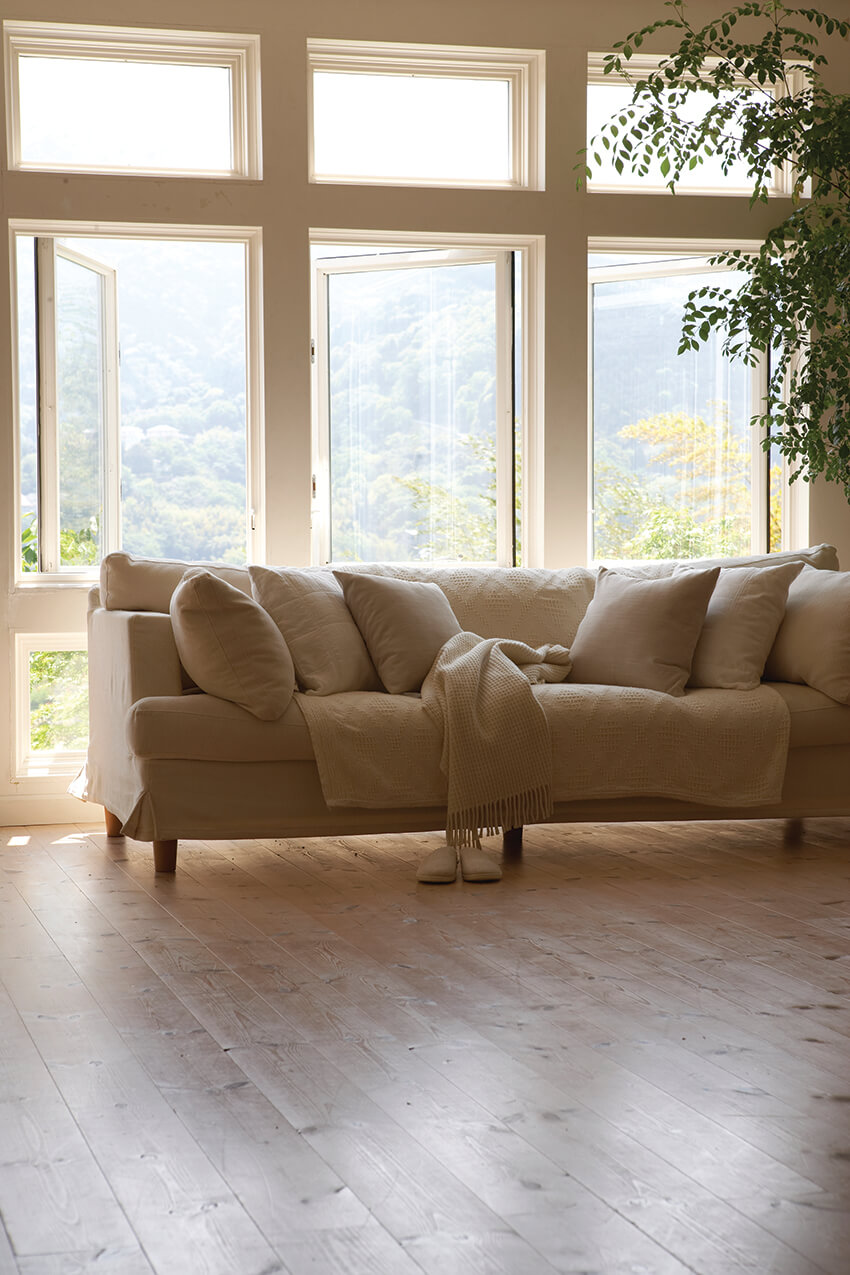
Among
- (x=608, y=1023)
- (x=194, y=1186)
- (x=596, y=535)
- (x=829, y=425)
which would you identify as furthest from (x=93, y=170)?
(x=194, y=1186)

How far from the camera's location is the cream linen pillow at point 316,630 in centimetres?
414

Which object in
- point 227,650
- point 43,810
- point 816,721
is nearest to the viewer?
point 227,650

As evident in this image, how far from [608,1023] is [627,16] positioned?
424 cm

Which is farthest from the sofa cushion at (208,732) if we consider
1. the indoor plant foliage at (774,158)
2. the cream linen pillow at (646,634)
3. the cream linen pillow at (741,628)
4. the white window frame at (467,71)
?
the white window frame at (467,71)

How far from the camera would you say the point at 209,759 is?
3836 mm

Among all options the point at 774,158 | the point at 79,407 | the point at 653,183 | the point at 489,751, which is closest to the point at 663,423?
the point at 653,183

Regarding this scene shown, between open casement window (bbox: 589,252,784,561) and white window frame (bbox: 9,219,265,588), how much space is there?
4.47 feet

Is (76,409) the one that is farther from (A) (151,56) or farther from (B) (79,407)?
(A) (151,56)

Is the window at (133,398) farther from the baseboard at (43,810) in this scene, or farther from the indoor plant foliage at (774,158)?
the indoor plant foliage at (774,158)

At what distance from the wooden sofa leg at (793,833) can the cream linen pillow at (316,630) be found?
142 cm

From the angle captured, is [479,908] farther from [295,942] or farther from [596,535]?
[596,535]

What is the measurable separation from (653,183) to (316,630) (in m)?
2.59

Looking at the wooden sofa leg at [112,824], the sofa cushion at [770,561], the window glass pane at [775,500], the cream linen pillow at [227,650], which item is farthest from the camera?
the window glass pane at [775,500]

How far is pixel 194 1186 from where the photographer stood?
1806mm
